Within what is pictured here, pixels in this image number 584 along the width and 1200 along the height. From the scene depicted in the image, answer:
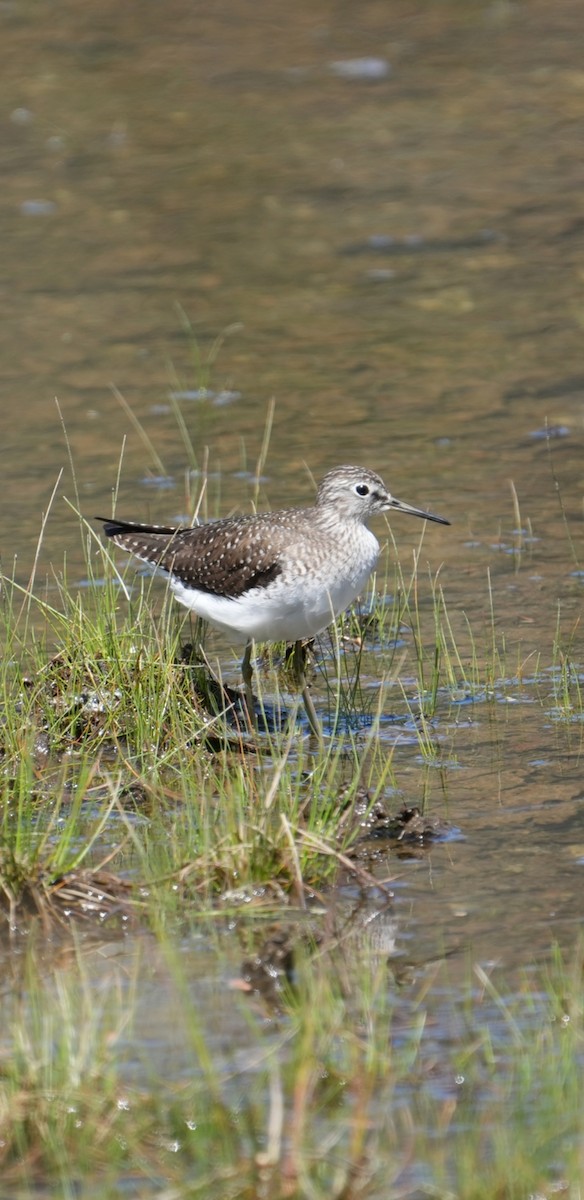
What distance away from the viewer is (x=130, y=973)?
509 centimetres

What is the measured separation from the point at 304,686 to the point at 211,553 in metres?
0.87

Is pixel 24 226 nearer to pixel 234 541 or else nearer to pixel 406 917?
pixel 234 541

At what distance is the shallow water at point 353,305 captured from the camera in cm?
673

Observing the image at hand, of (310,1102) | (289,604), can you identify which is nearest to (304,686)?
(289,604)

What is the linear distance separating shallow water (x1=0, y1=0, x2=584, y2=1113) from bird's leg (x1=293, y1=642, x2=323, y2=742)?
1.15ft

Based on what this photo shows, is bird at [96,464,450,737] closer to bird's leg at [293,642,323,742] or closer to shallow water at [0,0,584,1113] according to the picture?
bird's leg at [293,642,323,742]

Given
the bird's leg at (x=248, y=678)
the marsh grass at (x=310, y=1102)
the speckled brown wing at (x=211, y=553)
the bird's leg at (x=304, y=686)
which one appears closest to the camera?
the marsh grass at (x=310, y=1102)

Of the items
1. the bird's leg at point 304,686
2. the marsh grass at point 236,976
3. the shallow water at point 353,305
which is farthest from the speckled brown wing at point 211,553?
the shallow water at point 353,305

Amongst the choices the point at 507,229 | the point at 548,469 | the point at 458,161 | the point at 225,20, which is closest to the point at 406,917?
the point at 548,469

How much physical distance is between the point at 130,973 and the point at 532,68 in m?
12.8

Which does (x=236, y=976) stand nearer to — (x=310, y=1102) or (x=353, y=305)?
(x=310, y=1102)

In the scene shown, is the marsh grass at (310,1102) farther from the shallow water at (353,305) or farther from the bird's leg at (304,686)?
the bird's leg at (304,686)

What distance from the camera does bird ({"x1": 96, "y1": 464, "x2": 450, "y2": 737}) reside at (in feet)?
22.2

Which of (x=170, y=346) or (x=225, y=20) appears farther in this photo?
(x=225, y=20)
